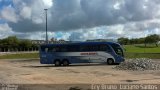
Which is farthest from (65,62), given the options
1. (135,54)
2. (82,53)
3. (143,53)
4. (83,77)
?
(143,53)

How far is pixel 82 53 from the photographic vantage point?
46.8m

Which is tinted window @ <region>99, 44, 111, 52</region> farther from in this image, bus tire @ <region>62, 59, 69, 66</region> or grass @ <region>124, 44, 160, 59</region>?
grass @ <region>124, 44, 160, 59</region>

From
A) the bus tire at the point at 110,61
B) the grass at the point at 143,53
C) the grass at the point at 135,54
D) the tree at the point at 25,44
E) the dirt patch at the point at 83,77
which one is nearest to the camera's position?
the dirt patch at the point at 83,77

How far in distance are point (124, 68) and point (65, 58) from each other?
13.3m

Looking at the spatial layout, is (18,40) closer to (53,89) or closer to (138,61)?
(138,61)

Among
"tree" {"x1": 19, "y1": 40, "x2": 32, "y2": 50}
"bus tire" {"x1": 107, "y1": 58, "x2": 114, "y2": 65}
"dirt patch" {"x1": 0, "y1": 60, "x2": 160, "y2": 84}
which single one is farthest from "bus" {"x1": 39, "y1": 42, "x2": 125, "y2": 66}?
"tree" {"x1": 19, "y1": 40, "x2": 32, "y2": 50}

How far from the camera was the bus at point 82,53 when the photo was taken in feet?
152

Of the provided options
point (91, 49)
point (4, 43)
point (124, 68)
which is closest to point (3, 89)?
point (124, 68)

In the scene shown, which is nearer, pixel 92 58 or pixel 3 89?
pixel 3 89

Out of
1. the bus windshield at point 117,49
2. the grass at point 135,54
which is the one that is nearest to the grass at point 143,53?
the grass at point 135,54

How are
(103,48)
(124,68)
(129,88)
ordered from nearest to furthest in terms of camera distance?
(129,88)
(124,68)
(103,48)

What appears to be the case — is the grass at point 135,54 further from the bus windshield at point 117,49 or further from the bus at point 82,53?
the bus at point 82,53

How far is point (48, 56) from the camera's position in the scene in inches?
1854

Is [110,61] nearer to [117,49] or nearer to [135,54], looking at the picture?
[117,49]
